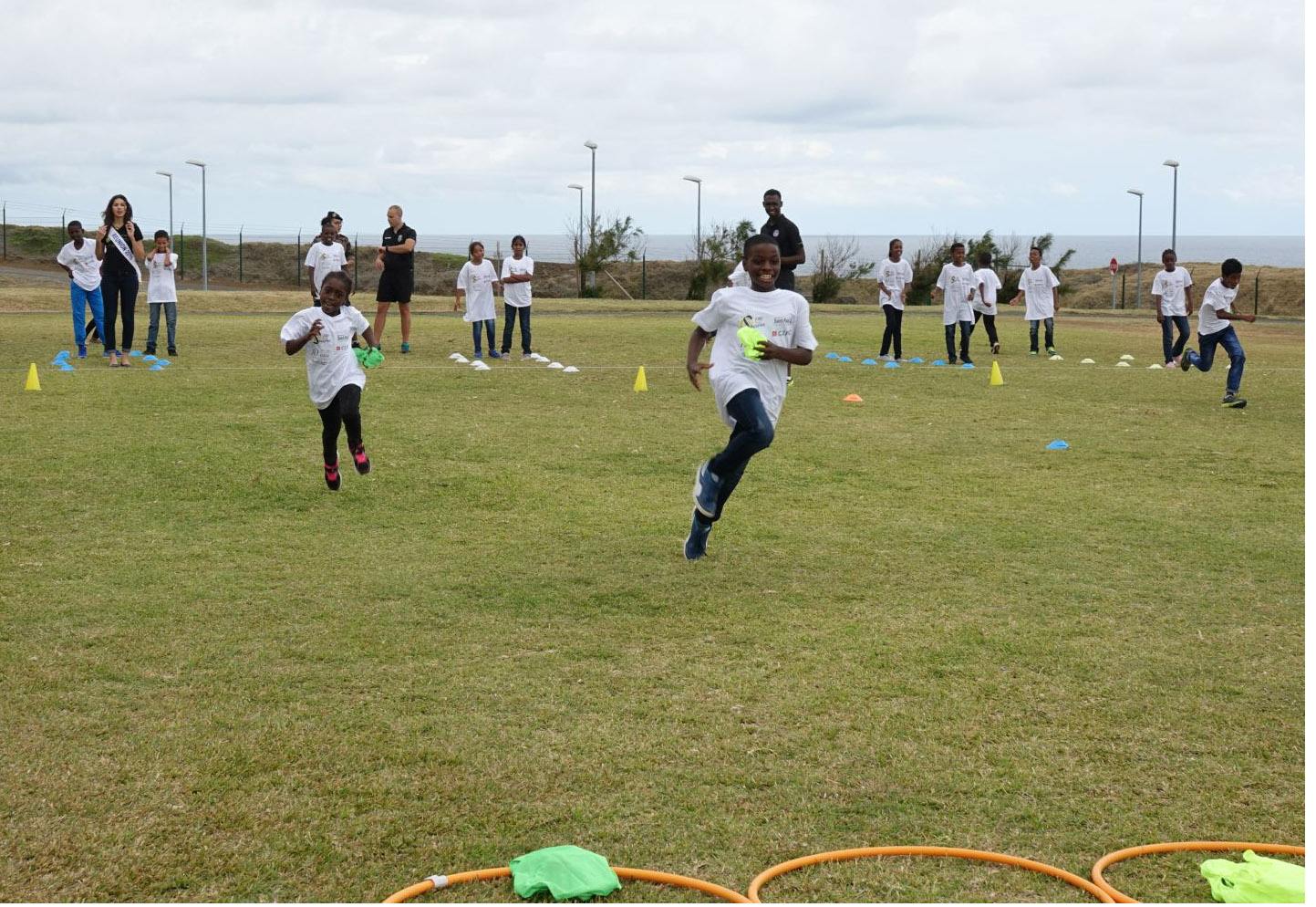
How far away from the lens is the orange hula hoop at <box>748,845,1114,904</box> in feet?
13.3

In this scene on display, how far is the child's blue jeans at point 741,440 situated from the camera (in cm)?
787

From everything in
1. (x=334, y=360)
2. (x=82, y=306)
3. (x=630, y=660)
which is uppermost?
(x=82, y=306)

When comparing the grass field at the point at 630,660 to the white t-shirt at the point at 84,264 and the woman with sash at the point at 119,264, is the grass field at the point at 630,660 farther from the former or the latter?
the white t-shirt at the point at 84,264

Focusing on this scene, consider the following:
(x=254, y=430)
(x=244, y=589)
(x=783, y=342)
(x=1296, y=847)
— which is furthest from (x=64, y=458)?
(x=1296, y=847)

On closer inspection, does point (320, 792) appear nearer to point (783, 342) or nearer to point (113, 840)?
point (113, 840)

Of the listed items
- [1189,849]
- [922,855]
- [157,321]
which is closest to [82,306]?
[157,321]

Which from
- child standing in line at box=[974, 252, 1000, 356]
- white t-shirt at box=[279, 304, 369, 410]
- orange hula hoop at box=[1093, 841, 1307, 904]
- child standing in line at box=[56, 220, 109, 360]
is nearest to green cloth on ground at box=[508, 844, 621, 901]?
orange hula hoop at box=[1093, 841, 1307, 904]

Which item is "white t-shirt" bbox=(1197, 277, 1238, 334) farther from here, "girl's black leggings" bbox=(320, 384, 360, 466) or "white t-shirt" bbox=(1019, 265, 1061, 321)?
"girl's black leggings" bbox=(320, 384, 360, 466)

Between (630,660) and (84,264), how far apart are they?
46.5ft

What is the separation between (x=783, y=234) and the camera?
1583cm

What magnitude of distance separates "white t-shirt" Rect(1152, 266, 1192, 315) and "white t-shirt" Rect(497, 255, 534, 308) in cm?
922

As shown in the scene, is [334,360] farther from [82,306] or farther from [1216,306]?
[1216,306]

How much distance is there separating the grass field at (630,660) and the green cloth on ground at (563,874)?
0.07 m

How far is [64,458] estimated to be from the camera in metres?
11.0
